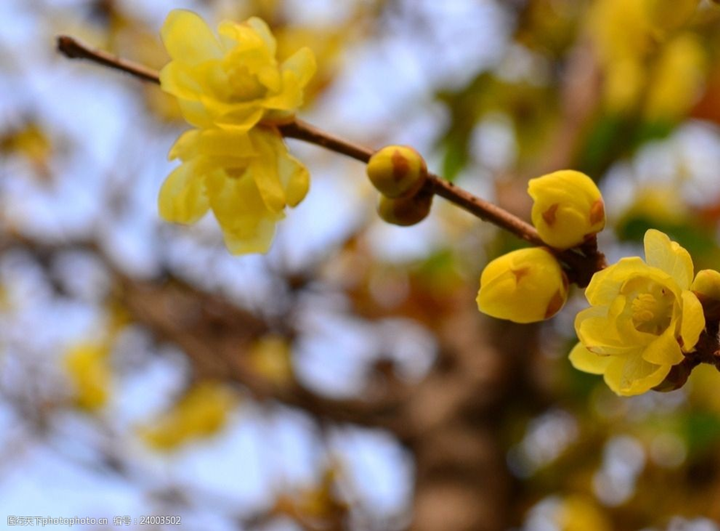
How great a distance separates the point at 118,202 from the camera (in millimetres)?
1904

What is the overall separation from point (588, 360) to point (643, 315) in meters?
0.05

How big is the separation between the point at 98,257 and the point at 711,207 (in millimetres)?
1547

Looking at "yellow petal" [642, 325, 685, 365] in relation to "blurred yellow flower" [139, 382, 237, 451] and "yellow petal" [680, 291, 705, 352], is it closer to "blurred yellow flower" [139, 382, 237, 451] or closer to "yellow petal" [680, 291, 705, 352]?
"yellow petal" [680, 291, 705, 352]

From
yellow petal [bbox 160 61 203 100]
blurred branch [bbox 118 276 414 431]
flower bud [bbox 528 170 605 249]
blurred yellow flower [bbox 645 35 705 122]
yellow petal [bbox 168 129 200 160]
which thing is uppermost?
blurred yellow flower [bbox 645 35 705 122]

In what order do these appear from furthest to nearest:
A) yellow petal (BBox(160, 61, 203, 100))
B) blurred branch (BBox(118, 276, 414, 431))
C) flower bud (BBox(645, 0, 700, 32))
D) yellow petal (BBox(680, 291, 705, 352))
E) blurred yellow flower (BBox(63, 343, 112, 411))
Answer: blurred yellow flower (BBox(63, 343, 112, 411))
blurred branch (BBox(118, 276, 414, 431))
flower bud (BBox(645, 0, 700, 32))
yellow petal (BBox(160, 61, 203, 100))
yellow petal (BBox(680, 291, 705, 352))

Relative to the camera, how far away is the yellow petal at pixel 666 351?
1.30ft

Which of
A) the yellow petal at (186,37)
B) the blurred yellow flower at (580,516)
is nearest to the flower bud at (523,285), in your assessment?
the yellow petal at (186,37)

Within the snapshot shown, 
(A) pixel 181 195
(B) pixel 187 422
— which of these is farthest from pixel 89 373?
(A) pixel 181 195

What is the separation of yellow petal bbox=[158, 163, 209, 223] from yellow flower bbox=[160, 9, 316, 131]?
0.15 feet

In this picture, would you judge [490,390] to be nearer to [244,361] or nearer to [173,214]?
[244,361]

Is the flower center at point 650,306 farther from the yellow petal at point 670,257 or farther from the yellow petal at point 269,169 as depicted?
the yellow petal at point 269,169

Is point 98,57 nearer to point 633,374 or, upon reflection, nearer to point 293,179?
point 293,179

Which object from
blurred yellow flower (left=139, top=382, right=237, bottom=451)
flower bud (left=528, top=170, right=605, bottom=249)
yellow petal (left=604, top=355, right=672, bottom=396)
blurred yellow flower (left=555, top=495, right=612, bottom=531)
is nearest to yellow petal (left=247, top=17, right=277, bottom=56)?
flower bud (left=528, top=170, right=605, bottom=249)

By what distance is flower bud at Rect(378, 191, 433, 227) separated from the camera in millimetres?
513
